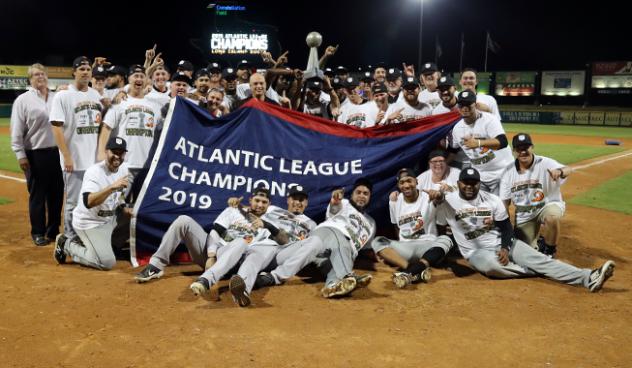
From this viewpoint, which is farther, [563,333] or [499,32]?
[499,32]

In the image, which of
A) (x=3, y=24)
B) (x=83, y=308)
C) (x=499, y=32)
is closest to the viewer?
(x=83, y=308)

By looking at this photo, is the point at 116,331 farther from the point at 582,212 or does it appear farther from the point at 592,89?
the point at 592,89

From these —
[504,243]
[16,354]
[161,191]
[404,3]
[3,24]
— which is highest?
[404,3]

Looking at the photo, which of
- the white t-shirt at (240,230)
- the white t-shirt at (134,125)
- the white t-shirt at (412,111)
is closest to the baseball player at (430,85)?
the white t-shirt at (412,111)

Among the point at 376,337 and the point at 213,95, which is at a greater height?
the point at 213,95

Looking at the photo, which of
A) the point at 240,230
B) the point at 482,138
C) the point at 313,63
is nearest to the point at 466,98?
the point at 482,138

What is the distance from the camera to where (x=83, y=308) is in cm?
511

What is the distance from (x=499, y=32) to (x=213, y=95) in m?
60.5

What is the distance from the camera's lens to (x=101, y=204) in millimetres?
6543

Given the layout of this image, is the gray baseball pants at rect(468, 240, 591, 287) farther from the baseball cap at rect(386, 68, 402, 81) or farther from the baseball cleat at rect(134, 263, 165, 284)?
the baseball cap at rect(386, 68, 402, 81)

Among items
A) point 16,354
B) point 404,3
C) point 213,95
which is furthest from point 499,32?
point 16,354

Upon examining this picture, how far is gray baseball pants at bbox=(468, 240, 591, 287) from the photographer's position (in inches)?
234

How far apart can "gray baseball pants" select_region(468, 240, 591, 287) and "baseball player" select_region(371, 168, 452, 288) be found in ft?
1.37

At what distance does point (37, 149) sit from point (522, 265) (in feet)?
21.6
